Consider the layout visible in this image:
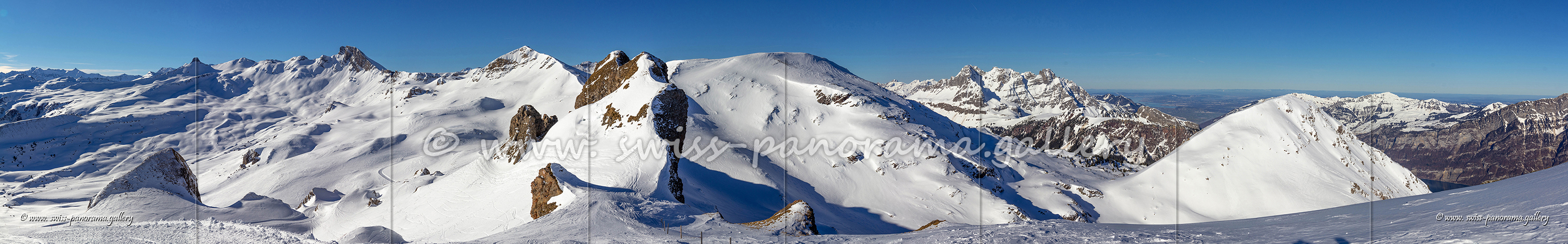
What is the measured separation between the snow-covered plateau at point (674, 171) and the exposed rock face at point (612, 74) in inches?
18.1

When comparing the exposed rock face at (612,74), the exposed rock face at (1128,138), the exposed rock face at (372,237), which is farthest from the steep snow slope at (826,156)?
the exposed rock face at (1128,138)

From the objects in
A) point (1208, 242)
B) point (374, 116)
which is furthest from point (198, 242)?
point (374, 116)

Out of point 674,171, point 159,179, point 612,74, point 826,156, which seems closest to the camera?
point 159,179

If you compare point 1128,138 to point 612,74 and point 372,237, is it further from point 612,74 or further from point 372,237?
point 372,237

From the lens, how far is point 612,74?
58344 mm

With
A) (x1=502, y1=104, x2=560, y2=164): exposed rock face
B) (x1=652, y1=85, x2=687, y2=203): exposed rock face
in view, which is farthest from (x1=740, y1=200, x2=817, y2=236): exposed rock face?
(x1=502, y1=104, x2=560, y2=164): exposed rock face

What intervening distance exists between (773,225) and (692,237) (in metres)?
3.46

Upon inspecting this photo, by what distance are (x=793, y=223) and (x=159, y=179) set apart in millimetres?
35396

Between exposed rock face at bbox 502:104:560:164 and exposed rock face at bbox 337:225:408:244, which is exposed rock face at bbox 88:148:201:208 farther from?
exposed rock face at bbox 502:104:560:164

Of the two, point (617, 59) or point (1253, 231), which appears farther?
point (617, 59)

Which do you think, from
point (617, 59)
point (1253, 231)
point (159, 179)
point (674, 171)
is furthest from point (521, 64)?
point (1253, 231)

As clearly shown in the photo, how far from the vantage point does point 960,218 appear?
215ft

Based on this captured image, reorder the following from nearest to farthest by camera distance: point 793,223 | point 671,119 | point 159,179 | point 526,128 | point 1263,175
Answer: point 793,223 → point 159,179 → point 671,119 → point 526,128 → point 1263,175

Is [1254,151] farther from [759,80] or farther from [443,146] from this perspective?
[443,146]
